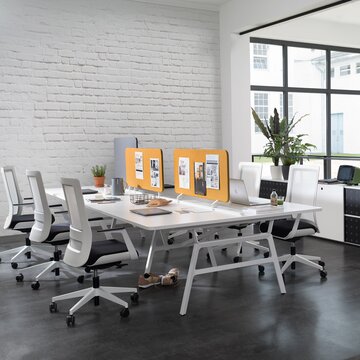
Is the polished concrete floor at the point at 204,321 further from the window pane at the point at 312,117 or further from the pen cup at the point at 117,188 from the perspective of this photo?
the window pane at the point at 312,117

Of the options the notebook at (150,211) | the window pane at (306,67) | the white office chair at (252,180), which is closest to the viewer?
the notebook at (150,211)

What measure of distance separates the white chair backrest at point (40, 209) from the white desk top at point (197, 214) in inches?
15.5

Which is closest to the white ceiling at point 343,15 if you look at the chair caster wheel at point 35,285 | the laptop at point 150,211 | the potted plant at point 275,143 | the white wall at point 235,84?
the white wall at point 235,84

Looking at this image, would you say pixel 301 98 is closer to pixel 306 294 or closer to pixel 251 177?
pixel 251 177

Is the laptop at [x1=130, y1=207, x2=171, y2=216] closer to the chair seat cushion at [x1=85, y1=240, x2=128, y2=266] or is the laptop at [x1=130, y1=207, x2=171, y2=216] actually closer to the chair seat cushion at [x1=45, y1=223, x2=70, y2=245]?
the chair seat cushion at [x1=85, y1=240, x2=128, y2=266]

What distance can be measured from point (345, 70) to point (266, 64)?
181 centimetres

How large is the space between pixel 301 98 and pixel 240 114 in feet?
5.47

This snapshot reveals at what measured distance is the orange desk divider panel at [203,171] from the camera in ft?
12.3

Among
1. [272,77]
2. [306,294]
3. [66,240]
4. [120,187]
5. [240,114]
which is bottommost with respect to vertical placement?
[306,294]

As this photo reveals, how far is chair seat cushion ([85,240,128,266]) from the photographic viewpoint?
3193 mm

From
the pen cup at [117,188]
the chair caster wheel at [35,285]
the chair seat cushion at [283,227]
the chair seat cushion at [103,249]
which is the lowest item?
the chair caster wheel at [35,285]

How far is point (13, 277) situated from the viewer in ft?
14.1

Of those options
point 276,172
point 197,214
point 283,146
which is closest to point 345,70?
point 283,146

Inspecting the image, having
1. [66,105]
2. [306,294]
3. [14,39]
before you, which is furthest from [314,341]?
[14,39]
